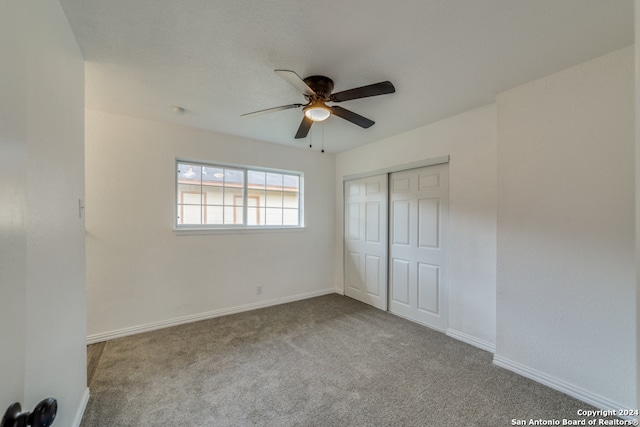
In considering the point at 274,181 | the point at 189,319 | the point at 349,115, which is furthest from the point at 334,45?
the point at 189,319

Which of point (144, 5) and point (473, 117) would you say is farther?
point (473, 117)

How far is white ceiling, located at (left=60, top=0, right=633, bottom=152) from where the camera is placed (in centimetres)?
142

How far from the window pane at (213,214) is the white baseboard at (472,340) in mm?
3013

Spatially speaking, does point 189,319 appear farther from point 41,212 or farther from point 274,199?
point 41,212

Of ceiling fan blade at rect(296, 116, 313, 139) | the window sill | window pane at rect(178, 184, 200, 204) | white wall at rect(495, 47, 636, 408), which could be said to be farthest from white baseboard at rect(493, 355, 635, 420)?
window pane at rect(178, 184, 200, 204)

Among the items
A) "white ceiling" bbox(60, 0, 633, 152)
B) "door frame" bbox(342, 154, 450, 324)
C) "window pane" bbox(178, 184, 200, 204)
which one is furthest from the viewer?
"window pane" bbox(178, 184, 200, 204)

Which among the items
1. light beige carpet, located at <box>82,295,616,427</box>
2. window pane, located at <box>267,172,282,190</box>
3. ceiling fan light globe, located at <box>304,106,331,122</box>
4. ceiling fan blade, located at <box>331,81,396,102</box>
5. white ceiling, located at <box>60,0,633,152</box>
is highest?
white ceiling, located at <box>60,0,633,152</box>

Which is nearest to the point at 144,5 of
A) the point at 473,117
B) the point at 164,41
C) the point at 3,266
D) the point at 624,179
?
the point at 164,41

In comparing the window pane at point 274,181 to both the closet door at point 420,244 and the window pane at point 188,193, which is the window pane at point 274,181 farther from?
the closet door at point 420,244

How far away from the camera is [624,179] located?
1.70 metres

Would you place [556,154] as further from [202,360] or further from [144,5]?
[202,360]

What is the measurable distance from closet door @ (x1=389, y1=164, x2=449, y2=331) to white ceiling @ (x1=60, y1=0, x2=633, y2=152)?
0.97m

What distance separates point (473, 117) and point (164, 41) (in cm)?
269

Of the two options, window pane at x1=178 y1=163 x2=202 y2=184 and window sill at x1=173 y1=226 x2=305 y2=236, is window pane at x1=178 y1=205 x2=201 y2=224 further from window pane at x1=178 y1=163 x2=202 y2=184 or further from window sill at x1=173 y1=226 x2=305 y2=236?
window pane at x1=178 y1=163 x2=202 y2=184
